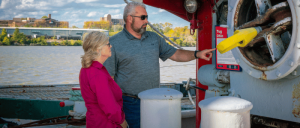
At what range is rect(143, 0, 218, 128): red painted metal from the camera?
3.10 m

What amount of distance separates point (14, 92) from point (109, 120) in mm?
6262

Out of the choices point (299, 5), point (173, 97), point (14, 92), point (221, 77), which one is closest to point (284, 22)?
point (299, 5)

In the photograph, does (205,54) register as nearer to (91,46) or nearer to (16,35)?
(91,46)

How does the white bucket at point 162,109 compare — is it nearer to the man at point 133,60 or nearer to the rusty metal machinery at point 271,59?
the rusty metal machinery at point 271,59

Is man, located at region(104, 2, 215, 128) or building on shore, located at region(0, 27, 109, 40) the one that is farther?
building on shore, located at region(0, 27, 109, 40)

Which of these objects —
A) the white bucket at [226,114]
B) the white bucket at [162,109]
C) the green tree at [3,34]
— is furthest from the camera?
the green tree at [3,34]

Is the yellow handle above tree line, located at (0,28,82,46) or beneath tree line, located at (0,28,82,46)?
beneath

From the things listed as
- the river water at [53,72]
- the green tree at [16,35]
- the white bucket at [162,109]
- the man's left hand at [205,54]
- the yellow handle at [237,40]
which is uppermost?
the green tree at [16,35]

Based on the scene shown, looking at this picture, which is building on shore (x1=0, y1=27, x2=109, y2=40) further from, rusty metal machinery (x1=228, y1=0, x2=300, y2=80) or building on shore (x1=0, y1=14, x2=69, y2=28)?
rusty metal machinery (x1=228, y1=0, x2=300, y2=80)

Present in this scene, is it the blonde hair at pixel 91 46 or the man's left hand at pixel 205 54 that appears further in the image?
the man's left hand at pixel 205 54

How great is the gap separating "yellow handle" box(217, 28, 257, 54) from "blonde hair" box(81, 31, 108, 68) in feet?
2.40

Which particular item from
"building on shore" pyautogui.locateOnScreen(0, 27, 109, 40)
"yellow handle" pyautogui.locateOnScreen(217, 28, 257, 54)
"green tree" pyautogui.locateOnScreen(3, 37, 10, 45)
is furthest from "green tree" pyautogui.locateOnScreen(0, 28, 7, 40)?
"yellow handle" pyautogui.locateOnScreen(217, 28, 257, 54)

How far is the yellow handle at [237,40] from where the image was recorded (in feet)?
4.84

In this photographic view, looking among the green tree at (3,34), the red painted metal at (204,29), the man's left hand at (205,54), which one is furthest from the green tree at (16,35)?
the man's left hand at (205,54)
